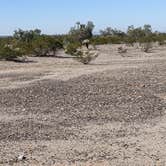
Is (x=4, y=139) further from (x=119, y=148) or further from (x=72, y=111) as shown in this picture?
(x=72, y=111)

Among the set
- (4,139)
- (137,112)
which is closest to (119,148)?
(4,139)

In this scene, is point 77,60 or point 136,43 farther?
point 136,43

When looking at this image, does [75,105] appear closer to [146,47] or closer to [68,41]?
[146,47]

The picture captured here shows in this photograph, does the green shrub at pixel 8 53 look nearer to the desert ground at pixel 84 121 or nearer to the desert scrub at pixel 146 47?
the desert ground at pixel 84 121

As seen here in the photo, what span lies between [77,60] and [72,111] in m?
20.6

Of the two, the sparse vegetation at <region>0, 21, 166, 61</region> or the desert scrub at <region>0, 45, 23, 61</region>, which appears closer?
the desert scrub at <region>0, 45, 23, 61</region>

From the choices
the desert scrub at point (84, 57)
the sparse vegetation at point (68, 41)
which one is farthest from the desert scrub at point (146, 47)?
the desert scrub at point (84, 57)

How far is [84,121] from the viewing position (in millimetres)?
14859

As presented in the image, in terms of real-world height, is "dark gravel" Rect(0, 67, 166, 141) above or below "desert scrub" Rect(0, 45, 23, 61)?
below

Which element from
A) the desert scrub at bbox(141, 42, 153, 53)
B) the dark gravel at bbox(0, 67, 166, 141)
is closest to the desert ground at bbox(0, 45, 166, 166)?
the dark gravel at bbox(0, 67, 166, 141)

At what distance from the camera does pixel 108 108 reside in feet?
→ 54.9

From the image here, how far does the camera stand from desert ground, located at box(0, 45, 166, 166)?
444 inches

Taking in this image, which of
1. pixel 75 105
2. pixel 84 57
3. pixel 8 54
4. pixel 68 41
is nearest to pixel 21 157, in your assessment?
pixel 75 105

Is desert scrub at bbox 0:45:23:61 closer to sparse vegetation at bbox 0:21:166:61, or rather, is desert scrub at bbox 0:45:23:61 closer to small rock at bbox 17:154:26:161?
sparse vegetation at bbox 0:21:166:61
